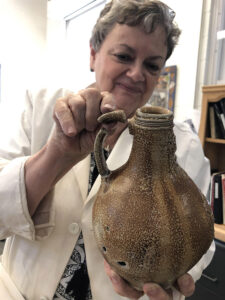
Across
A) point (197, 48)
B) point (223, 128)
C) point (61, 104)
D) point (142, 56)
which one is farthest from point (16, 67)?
point (61, 104)

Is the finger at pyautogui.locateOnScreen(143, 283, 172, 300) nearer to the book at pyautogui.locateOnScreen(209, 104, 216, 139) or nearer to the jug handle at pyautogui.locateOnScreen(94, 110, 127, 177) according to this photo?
the jug handle at pyautogui.locateOnScreen(94, 110, 127, 177)

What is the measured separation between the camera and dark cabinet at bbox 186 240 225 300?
4.00ft

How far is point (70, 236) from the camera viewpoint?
0.64 meters

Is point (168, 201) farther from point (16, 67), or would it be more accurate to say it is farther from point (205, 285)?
point (16, 67)

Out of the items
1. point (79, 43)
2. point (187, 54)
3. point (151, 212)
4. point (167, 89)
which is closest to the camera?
point (151, 212)

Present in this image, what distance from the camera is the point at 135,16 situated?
0.70 meters

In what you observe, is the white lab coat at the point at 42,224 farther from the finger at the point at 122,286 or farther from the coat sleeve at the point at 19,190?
the finger at the point at 122,286

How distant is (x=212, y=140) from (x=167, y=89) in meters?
0.58

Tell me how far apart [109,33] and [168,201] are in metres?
0.53

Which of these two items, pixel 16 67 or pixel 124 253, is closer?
pixel 124 253

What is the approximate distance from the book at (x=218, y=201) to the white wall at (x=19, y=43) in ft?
6.83

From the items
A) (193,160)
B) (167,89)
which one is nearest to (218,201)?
(193,160)

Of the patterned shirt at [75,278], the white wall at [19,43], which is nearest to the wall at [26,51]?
the white wall at [19,43]

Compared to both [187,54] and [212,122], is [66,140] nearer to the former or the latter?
[212,122]
